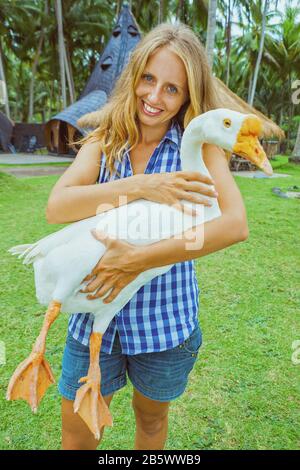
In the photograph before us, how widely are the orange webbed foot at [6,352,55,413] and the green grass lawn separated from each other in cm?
93

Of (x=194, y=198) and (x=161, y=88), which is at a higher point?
(x=161, y=88)

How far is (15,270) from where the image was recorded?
12.9ft

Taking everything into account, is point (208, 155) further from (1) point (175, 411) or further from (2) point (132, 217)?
(1) point (175, 411)

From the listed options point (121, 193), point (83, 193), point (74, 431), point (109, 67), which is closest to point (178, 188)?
point (121, 193)

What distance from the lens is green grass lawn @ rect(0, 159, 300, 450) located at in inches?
77.1

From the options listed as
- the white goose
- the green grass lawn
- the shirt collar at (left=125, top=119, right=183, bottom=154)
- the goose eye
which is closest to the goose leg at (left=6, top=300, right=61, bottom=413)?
the white goose

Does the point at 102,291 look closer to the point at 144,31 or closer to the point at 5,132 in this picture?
the point at 5,132

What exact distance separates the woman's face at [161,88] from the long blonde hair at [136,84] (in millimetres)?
16

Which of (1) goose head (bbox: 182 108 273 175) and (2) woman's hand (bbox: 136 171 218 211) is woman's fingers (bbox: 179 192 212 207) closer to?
(2) woman's hand (bbox: 136 171 218 211)

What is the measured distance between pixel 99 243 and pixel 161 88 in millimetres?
455

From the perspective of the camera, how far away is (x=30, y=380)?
1105 mm

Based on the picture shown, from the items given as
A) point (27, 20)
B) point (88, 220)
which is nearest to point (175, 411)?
point (88, 220)

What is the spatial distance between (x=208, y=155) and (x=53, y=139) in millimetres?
16377

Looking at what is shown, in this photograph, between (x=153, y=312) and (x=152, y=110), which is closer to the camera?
(x=152, y=110)
